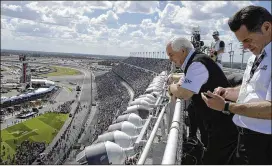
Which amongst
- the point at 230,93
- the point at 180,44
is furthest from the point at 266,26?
the point at 180,44

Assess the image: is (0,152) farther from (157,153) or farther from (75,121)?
(157,153)

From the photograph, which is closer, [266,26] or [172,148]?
[266,26]

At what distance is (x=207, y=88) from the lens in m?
3.61

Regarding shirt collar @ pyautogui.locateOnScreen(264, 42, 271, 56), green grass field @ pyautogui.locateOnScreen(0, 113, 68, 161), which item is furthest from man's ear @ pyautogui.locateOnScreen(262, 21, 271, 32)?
green grass field @ pyautogui.locateOnScreen(0, 113, 68, 161)

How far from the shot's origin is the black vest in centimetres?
359

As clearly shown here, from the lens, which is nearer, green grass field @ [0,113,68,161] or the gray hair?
the gray hair

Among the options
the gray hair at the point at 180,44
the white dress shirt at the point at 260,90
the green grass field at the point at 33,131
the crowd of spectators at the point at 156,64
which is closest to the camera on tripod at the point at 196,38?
the gray hair at the point at 180,44

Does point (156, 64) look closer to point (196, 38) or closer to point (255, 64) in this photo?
point (196, 38)

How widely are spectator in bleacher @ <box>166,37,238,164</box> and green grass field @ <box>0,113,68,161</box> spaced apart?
2776 cm

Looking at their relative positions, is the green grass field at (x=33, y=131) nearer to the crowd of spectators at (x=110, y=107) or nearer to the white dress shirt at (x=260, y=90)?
the crowd of spectators at (x=110, y=107)

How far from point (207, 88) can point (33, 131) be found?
38.6m

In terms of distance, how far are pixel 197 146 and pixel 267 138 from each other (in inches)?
69.6

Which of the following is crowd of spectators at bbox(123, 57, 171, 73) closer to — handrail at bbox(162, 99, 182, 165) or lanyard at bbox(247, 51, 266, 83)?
handrail at bbox(162, 99, 182, 165)

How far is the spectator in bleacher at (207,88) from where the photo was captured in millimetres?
3521
